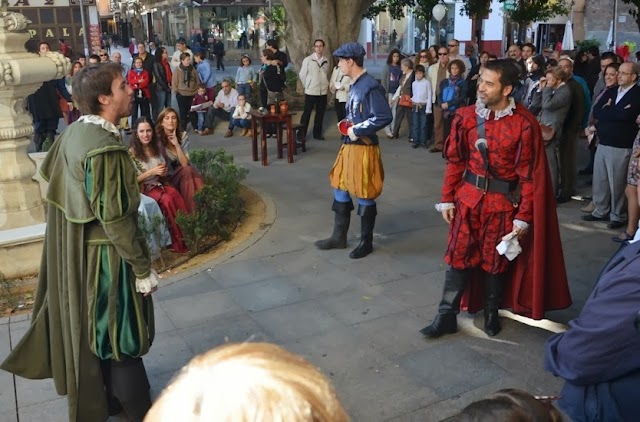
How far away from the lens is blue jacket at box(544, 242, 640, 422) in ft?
6.86

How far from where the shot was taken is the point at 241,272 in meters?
5.96

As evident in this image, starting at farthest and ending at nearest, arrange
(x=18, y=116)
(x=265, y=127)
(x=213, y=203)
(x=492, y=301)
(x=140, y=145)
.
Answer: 1. (x=265, y=127)
2. (x=213, y=203)
3. (x=140, y=145)
4. (x=18, y=116)
5. (x=492, y=301)

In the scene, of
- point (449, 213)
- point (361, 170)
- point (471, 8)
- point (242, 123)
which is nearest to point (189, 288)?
point (361, 170)

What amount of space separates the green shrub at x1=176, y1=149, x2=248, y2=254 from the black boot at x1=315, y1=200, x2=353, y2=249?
111 cm

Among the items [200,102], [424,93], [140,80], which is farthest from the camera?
[200,102]

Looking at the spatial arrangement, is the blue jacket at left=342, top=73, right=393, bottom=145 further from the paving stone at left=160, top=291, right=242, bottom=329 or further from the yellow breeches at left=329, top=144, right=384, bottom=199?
the paving stone at left=160, top=291, right=242, bottom=329

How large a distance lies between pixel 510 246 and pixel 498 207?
26 centimetres

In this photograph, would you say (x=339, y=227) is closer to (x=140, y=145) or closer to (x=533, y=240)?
(x=140, y=145)

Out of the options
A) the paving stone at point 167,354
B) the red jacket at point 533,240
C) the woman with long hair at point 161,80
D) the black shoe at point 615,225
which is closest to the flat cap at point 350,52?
the red jacket at point 533,240

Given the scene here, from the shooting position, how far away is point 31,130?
6.55 metres

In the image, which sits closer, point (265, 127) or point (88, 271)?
point (88, 271)

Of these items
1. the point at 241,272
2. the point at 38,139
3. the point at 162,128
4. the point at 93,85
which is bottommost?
the point at 241,272

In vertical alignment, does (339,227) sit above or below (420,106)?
below

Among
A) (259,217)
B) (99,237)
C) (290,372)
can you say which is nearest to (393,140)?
(259,217)
